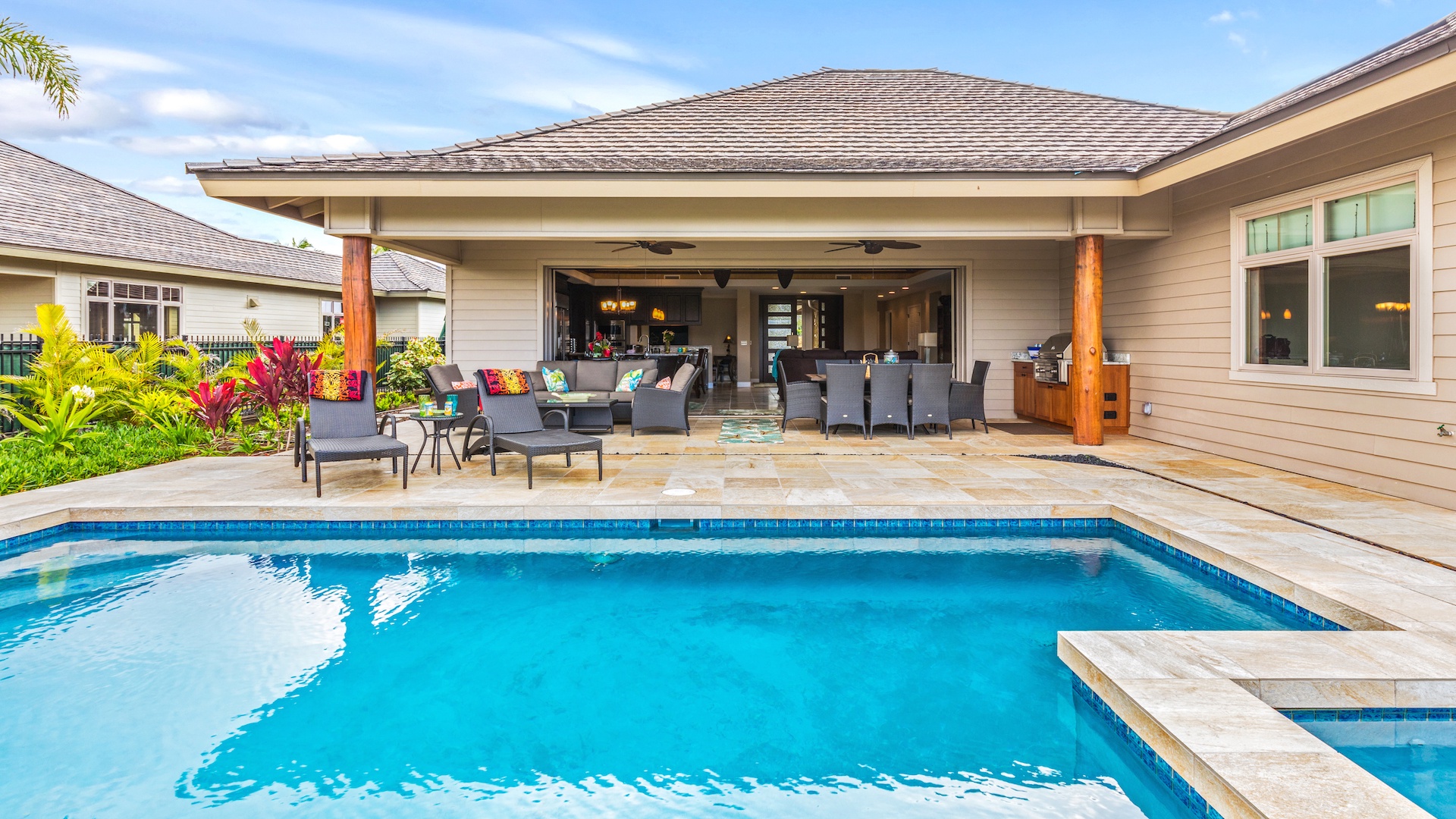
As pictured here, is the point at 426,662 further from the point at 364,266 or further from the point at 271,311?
the point at 271,311

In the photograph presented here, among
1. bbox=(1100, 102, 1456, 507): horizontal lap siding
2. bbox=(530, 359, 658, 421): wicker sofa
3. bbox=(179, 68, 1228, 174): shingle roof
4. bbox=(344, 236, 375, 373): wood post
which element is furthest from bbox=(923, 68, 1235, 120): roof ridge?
bbox=(344, 236, 375, 373): wood post

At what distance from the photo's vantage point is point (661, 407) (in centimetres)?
833

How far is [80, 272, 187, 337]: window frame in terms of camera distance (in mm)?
11055

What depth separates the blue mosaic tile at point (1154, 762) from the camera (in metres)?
1.86

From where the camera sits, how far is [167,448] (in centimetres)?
659

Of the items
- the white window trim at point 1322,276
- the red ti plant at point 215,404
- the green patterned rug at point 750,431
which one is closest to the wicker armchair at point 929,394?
the green patterned rug at point 750,431

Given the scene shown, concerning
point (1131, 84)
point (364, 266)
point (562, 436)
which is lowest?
point (562, 436)

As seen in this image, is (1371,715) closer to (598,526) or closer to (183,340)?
(598,526)

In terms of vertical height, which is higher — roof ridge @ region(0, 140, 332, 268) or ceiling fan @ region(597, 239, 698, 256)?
roof ridge @ region(0, 140, 332, 268)

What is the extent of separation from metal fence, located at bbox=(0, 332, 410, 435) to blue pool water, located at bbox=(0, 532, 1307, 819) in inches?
147

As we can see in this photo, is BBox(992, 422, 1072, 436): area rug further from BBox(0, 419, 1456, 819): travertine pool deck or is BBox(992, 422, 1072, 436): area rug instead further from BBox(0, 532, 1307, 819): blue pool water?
BBox(0, 532, 1307, 819): blue pool water

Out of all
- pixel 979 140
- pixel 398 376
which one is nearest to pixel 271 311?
pixel 398 376

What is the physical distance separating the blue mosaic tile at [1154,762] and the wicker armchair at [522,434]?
3710 millimetres

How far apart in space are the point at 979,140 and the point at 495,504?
21.4 ft
